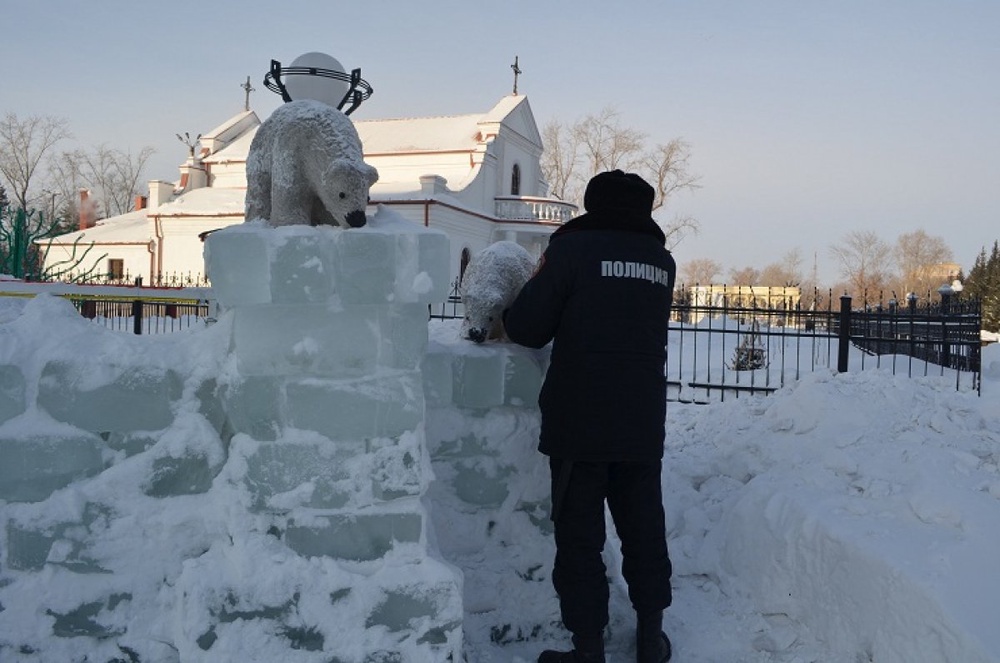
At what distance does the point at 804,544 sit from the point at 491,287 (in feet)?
5.56

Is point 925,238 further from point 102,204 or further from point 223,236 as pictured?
point 223,236

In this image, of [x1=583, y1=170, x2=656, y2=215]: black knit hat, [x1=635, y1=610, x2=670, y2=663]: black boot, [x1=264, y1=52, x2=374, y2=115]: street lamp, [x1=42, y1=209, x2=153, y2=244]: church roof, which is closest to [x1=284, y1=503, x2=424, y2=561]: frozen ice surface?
[x1=635, y1=610, x2=670, y2=663]: black boot

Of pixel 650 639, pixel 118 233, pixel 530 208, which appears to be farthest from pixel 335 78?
pixel 118 233

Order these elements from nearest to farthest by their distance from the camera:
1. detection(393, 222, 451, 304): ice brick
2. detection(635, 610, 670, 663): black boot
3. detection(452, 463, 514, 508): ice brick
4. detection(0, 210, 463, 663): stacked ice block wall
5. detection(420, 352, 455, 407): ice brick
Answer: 1. detection(0, 210, 463, 663): stacked ice block wall
2. detection(393, 222, 451, 304): ice brick
3. detection(635, 610, 670, 663): black boot
4. detection(420, 352, 455, 407): ice brick
5. detection(452, 463, 514, 508): ice brick

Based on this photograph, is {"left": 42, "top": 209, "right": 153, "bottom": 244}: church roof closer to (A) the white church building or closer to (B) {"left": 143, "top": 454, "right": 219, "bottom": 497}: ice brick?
(A) the white church building

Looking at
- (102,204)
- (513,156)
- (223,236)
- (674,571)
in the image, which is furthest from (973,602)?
(102,204)

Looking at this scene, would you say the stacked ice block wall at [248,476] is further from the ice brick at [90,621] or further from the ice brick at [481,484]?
the ice brick at [481,484]

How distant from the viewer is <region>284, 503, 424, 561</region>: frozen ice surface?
2236 mm

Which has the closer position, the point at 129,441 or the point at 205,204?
the point at 129,441

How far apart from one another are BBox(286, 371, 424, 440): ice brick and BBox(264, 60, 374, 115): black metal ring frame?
1.46 meters

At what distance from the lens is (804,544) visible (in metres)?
3.18

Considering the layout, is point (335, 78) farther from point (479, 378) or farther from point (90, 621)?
point (90, 621)

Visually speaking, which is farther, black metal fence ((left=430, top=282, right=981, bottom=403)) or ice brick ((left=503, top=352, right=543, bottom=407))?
black metal fence ((left=430, top=282, right=981, bottom=403))

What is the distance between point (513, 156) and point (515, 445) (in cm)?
2462
